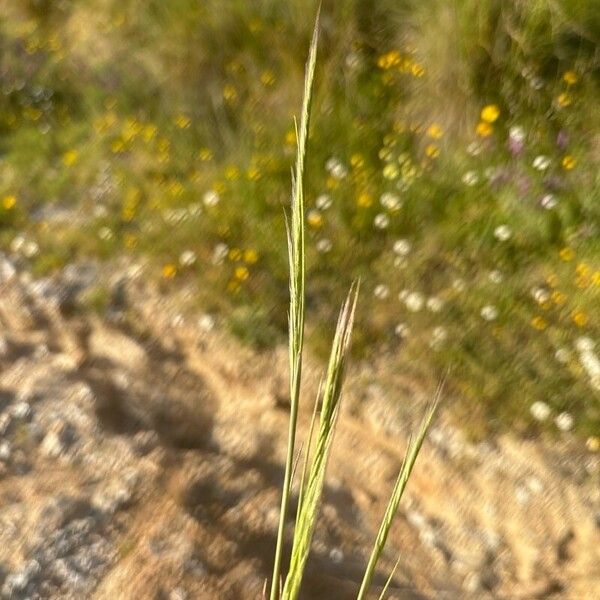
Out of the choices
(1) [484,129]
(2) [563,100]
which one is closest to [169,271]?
(1) [484,129]

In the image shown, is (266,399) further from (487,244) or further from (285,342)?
(487,244)

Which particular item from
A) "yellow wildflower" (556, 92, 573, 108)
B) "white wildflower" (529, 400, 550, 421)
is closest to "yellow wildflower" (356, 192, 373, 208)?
"yellow wildflower" (556, 92, 573, 108)

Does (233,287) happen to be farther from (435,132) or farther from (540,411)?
(540,411)

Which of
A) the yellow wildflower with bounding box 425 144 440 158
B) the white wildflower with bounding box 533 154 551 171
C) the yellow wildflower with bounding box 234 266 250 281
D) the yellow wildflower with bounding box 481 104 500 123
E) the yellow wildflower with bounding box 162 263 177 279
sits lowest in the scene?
the yellow wildflower with bounding box 162 263 177 279

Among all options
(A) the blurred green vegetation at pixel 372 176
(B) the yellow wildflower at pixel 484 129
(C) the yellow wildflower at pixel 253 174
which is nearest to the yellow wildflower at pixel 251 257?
(A) the blurred green vegetation at pixel 372 176

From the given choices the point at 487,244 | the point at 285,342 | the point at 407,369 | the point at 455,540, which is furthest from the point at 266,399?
the point at 487,244

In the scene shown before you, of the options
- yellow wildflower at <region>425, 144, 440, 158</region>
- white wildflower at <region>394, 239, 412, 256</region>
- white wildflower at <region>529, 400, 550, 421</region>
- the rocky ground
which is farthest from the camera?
yellow wildflower at <region>425, 144, 440, 158</region>

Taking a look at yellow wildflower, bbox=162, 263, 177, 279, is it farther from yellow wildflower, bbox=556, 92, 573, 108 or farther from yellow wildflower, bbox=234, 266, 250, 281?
yellow wildflower, bbox=556, 92, 573, 108
